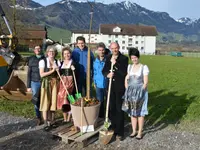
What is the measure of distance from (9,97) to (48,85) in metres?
3.71

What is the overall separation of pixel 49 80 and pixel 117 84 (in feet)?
4.92

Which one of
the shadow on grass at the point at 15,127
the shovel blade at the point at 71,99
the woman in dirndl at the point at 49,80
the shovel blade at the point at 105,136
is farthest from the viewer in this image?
the shadow on grass at the point at 15,127

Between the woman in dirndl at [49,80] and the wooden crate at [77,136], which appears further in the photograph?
the woman in dirndl at [49,80]

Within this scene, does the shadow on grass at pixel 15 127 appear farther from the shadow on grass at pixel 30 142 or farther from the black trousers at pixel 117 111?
the black trousers at pixel 117 111

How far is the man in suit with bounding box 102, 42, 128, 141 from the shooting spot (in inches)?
224

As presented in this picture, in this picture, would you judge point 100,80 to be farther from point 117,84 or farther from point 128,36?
point 128,36

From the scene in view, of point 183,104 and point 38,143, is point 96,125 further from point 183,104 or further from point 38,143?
point 183,104

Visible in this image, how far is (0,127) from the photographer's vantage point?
22.2ft

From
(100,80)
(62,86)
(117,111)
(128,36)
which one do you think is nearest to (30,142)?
(62,86)

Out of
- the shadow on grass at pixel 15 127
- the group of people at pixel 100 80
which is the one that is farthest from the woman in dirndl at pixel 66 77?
the shadow on grass at pixel 15 127

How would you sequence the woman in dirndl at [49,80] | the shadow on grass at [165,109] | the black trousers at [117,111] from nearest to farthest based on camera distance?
the black trousers at [117,111] < the woman in dirndl at [49,80] < the shadow on grass at [165,109]

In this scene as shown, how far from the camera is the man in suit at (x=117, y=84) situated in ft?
18.7

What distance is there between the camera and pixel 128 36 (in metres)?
107

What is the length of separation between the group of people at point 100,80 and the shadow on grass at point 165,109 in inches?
43.1
